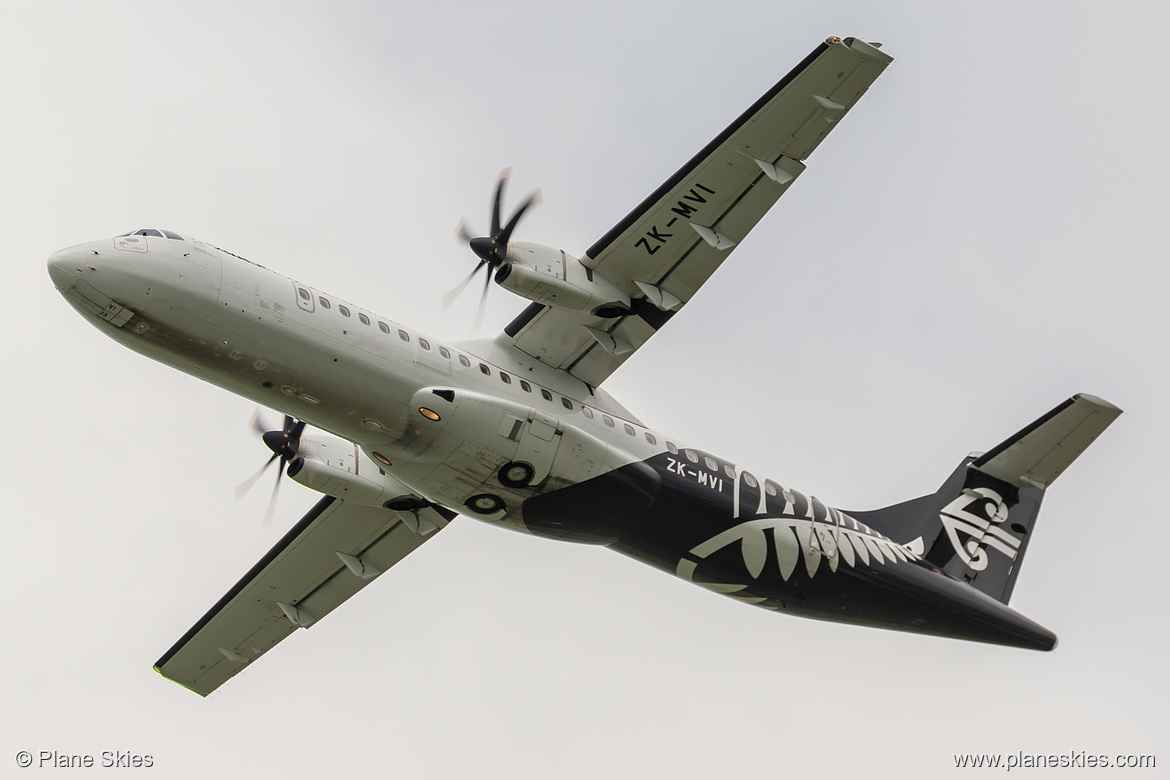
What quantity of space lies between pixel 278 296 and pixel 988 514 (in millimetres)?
13610

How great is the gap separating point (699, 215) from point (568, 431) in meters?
3.76

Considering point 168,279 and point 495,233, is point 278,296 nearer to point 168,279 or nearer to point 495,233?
point 168,279

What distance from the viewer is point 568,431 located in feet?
57.5

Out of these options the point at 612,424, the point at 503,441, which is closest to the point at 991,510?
the point at 612,424

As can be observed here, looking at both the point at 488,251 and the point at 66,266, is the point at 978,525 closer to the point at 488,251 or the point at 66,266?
the point at 488,251

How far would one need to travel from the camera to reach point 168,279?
15.6 meters

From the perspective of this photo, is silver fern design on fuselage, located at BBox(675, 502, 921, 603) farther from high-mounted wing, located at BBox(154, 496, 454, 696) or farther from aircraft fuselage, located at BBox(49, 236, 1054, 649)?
high-mounted wing, located at BBox(154, 496, 454, 696)

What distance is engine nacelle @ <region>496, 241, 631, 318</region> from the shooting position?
16.9 metres

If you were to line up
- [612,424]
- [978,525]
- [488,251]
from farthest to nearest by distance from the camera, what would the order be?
[978,525], [612,424], [488,251]

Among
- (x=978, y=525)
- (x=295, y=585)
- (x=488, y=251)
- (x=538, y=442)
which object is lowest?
(x=295, y=585)

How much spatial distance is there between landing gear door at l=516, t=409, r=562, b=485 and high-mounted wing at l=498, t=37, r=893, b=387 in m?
1.63

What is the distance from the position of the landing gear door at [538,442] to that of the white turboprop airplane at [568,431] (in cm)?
3

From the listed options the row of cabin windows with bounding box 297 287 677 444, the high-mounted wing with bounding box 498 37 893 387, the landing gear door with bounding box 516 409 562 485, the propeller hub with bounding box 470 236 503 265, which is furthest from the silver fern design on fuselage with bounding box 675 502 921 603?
the propeller hub with bounding box 470 236 503 265

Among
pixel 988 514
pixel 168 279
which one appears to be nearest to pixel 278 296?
pixel 168 279
